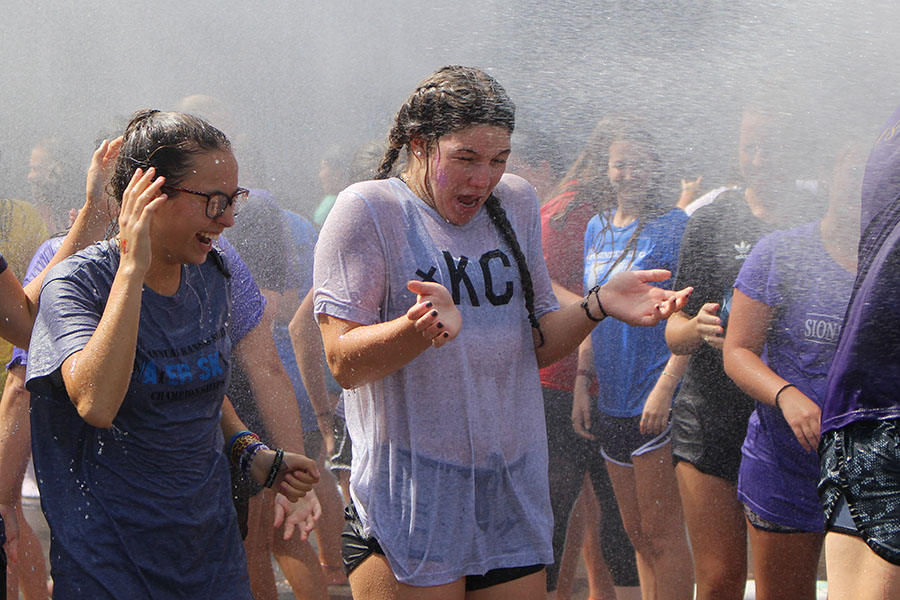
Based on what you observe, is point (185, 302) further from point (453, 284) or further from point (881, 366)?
point (881, 366)

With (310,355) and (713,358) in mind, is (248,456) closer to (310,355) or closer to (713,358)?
(310,355)

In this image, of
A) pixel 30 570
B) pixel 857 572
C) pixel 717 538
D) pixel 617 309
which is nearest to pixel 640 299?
pixel 617 309

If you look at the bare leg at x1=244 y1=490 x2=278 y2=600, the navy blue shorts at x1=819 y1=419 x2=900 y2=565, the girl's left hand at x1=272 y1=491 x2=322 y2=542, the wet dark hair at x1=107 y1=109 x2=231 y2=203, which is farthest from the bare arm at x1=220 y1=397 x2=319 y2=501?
→ the navy blue shorts at x1=819 y1=419 x2=900 y2=565

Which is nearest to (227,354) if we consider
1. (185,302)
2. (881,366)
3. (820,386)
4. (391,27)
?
(185,302)

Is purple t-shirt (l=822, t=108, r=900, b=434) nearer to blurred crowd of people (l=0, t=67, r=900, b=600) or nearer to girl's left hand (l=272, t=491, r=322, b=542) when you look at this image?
blurred crowd of people (l=0, t=67, r=900, b=600)

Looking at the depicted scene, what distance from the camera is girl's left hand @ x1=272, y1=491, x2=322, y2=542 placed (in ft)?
7.49

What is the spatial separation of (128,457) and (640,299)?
3.50 feet

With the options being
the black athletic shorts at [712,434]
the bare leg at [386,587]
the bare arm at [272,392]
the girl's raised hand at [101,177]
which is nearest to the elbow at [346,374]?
the bare leg at [386,587]

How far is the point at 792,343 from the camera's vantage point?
266 cm

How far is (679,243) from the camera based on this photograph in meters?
3.07

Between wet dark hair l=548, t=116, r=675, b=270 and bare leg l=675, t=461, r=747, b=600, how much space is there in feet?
2.45

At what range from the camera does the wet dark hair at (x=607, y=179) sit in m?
3.10

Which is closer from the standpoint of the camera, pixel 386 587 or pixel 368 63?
pixel 386 587

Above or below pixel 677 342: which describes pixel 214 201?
above
